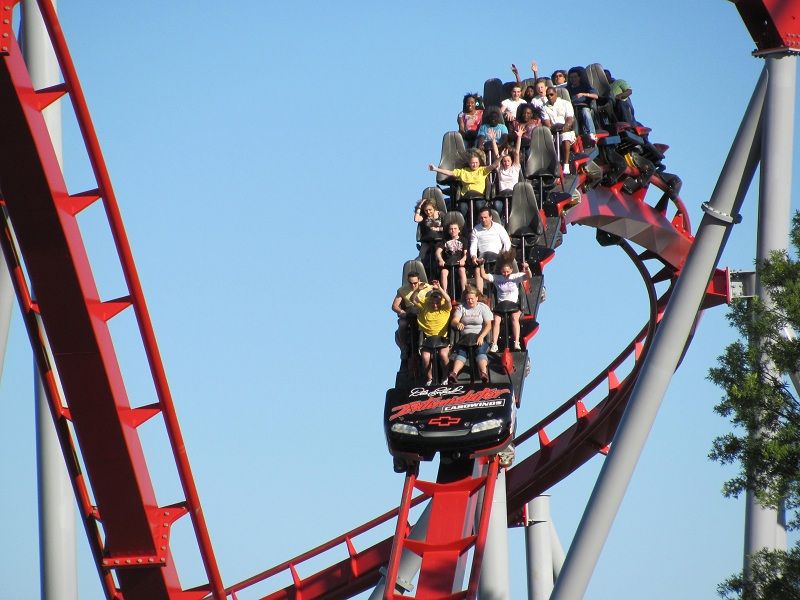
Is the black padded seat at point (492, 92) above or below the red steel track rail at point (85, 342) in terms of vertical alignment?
above

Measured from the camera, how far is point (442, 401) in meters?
9.88

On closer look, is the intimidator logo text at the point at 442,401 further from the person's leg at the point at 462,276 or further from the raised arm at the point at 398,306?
the person's leg at the point at 462,276

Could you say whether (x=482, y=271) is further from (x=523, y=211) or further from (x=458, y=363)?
(x=458, y=363)

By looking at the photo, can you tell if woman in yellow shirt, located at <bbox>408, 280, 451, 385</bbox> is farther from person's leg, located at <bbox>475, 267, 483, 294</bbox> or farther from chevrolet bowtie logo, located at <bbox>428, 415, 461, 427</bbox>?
chevrolet bowtie logo, located at <bbox>428, 415, 461, 427</bbox>

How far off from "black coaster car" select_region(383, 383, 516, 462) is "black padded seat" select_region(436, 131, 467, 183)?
3.88 m

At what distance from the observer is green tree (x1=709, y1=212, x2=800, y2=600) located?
7277 millimetres

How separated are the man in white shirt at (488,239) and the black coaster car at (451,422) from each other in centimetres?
170

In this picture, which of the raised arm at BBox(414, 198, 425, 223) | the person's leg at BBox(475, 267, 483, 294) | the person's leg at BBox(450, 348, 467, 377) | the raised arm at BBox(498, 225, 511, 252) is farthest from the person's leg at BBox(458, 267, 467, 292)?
the person's leg at BBox(450, 348, 467, 377)

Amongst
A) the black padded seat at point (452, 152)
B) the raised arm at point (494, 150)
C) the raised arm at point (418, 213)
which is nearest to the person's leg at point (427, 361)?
the raised arm at point (418, 213)

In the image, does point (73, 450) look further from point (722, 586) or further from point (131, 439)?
point (722, 586)

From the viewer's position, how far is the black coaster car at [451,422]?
31.3 feet

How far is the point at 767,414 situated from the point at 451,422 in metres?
2.57

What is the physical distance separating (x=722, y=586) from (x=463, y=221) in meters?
4.99

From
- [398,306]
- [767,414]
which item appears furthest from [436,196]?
[767,414]
